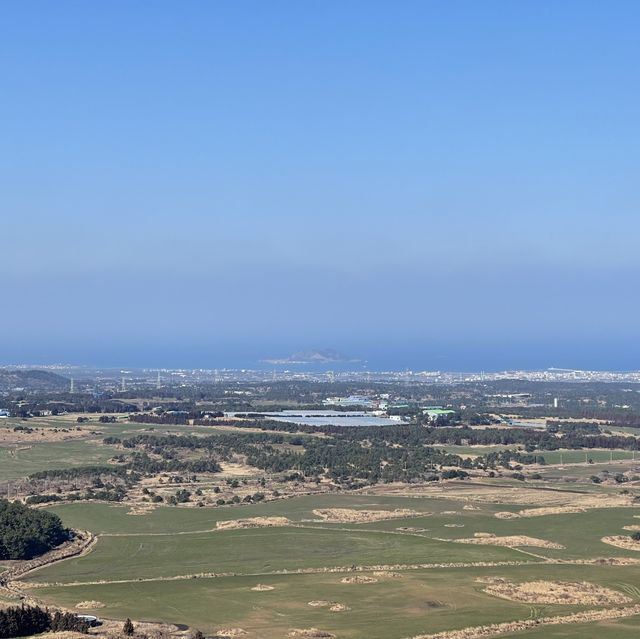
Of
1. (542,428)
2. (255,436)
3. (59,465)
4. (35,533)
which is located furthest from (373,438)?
(35,533)

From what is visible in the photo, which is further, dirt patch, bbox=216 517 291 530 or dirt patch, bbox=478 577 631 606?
dirt patch, bbox=216 517 291 530

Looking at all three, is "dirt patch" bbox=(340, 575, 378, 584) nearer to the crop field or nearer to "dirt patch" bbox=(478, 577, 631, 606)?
the crop field

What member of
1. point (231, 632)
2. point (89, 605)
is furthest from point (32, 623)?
point (231, 632)

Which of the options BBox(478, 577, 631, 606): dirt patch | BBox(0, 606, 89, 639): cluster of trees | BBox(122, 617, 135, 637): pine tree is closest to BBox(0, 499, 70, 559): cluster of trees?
BBox(0, 606, 89, 639): cluster of trees

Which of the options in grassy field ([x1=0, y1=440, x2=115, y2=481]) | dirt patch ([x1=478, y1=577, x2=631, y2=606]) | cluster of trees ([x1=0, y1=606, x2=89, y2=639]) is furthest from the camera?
grassy field ([x1=0, y1=440, x2=115, y2=481])

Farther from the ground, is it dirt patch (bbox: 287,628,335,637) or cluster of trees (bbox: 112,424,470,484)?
cluster of trees (bbox: 112,424,470,484)

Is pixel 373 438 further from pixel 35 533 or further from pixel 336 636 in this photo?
pixel 336 636
